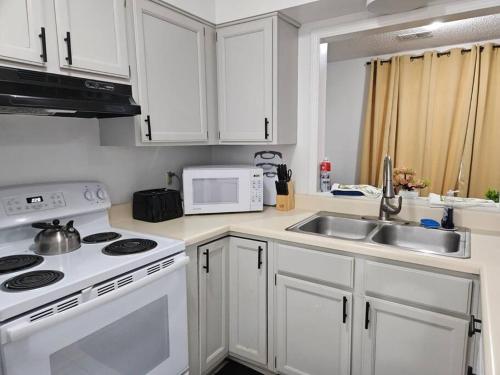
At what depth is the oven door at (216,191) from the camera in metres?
2.07

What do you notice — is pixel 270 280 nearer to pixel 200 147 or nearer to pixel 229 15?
pixel 200 147

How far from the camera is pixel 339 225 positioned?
2.06 metres

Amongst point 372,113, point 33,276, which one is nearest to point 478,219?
point 33,276

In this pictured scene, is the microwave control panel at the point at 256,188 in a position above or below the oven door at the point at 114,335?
above

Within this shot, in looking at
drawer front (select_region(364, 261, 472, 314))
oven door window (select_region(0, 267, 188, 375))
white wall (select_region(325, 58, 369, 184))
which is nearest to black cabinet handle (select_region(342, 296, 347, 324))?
drawer front (select_region(364, 261, 472, 314))

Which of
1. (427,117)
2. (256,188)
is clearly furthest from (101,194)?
(427,117)

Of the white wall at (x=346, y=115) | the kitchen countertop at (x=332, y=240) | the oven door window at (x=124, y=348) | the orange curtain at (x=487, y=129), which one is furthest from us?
the white wall at (x=346, y=115)

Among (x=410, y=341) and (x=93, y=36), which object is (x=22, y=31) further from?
(x=410, y=341)

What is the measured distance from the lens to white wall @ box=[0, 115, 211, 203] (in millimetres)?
1565

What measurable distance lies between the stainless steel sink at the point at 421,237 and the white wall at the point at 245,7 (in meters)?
1.34

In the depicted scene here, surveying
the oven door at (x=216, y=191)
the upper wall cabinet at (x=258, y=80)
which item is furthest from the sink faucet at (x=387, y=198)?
the oven door at (x=216, y=191)

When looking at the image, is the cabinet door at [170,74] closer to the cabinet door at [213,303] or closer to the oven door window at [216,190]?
the oven door window at [216,190]

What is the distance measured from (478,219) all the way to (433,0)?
1.16m

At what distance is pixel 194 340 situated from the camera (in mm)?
1717
